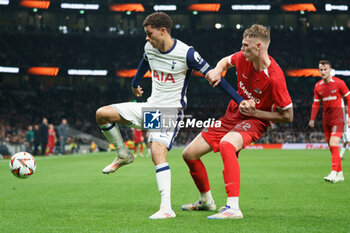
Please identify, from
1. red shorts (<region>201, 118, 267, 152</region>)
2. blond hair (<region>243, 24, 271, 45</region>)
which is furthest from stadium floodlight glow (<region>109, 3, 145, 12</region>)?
blond hair (<region>243, 24, 271, 45</region>)

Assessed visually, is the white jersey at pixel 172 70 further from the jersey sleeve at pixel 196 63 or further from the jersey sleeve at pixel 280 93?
the jersey sleeve at pixel 280 93

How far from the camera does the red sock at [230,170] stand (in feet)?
15.3

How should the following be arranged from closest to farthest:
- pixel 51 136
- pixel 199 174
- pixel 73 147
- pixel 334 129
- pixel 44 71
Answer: pixel 199 174 → pixel 334 129 → pixel 51 136 → pixel 73 147 → pixel 44 71

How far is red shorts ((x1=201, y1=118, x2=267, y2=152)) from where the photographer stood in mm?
4941

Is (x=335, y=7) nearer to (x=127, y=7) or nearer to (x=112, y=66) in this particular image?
(x=127, y=7)

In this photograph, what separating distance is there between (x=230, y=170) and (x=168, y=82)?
127 centimetres

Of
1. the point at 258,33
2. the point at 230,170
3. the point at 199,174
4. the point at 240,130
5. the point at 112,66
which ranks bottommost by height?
the point at 199,174

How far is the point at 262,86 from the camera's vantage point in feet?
16.1

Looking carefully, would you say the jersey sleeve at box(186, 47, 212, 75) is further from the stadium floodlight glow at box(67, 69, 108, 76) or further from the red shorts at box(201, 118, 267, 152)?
the stadium floodlight glow at box(67, 69, 108, 76)

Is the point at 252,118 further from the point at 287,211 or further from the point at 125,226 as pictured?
the point at 125,226

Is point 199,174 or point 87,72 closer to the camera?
point 199,174

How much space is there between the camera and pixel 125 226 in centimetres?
416

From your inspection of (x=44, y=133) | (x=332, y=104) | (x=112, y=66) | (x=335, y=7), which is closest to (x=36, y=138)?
(x=44, y=133)

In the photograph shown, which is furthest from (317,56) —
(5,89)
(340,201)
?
(340,201)
